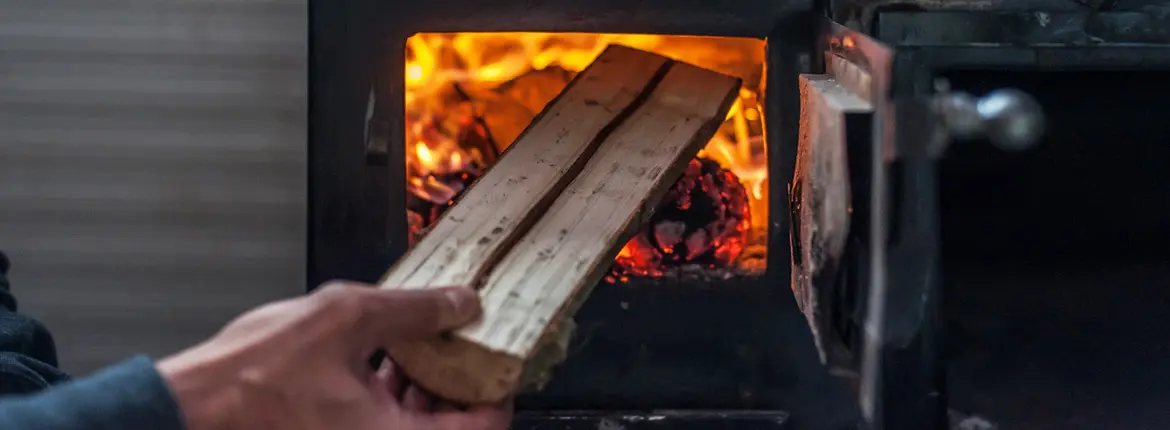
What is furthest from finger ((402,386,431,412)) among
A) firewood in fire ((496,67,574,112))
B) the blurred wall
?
the blurred wall

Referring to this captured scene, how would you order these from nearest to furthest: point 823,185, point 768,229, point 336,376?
point 336,376
point 823,185
point 768,229

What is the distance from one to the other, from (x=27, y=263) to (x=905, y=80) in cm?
143

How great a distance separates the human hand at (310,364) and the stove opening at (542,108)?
45 cm

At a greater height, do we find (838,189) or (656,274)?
(838,189)

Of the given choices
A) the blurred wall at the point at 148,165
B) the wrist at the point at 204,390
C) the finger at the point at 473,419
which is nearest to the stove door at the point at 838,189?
the finger at the point at 473,419

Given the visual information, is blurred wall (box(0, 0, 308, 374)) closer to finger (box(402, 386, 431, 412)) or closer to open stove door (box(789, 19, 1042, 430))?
finger (box(402, 386, 431, 412))

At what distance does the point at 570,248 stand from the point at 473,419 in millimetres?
193

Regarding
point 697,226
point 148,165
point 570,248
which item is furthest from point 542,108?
point 148,165

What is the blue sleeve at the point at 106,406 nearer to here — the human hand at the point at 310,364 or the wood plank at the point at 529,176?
the human hand at the point at 310,364

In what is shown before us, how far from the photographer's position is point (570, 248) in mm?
834

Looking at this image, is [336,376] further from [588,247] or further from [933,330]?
[933,330]

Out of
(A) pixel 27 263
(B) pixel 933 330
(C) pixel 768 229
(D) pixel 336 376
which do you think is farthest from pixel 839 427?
(A) pixel 27 263

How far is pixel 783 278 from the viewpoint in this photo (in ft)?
3.47

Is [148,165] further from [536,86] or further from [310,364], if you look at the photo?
[310,364]
